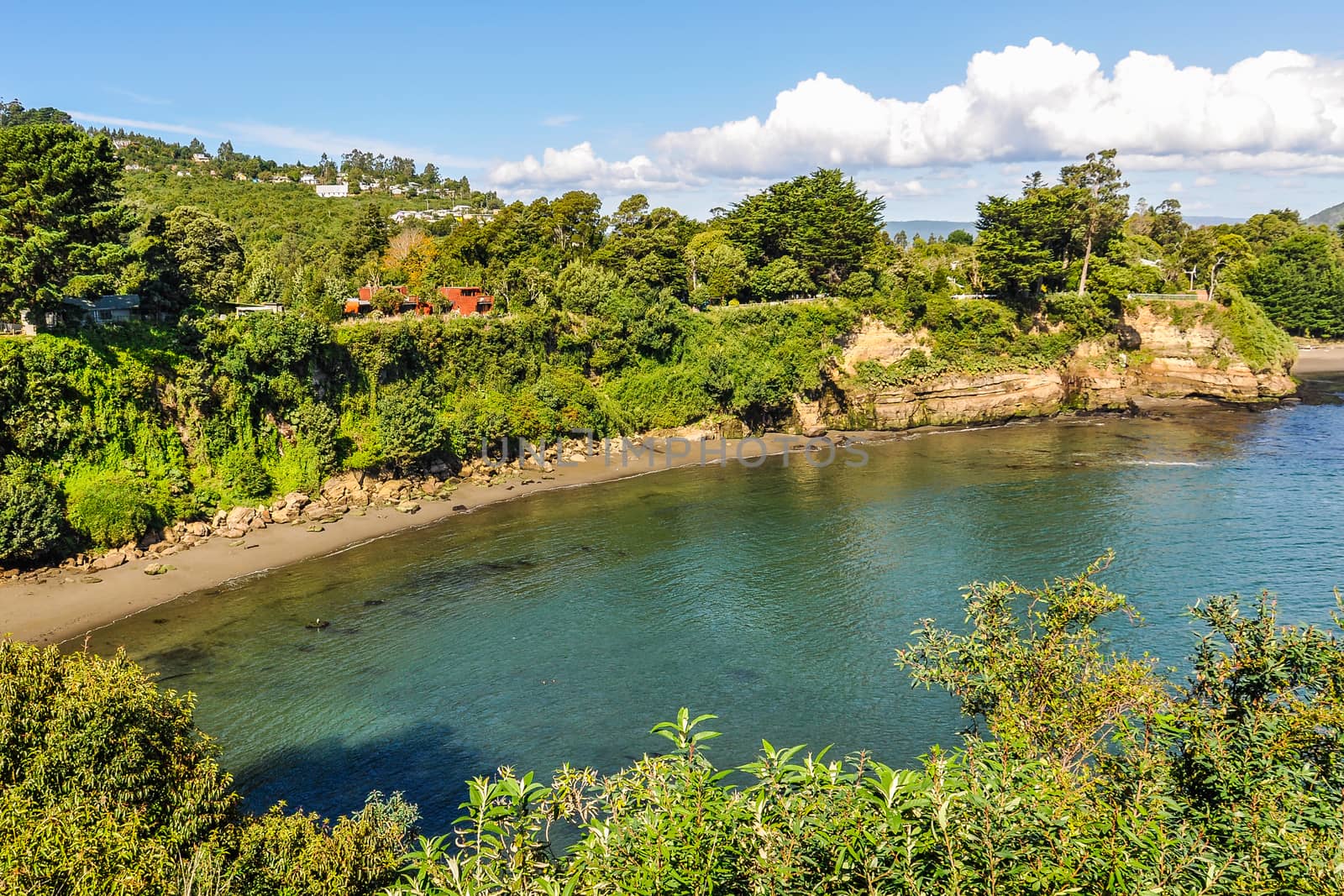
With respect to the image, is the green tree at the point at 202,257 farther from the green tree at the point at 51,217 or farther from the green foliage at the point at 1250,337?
the green foliage at the point at 1250,337

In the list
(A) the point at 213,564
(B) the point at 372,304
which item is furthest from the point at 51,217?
(B) the point at 372,304

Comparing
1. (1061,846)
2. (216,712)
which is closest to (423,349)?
(216,712)

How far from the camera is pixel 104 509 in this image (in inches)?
1609

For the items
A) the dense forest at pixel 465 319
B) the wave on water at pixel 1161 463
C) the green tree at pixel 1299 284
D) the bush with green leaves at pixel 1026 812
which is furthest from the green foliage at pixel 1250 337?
the bush with green leaves at pixel 1026 812

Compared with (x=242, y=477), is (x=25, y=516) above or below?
above

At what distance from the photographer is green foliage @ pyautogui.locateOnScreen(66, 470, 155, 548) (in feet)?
133

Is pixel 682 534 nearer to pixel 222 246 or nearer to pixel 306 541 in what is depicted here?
pixel 306 541

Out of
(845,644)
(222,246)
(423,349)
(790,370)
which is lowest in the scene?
(845,644)

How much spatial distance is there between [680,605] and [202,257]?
46.3m

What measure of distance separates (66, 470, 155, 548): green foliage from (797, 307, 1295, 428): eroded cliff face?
4924 centimetres

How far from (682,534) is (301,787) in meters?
26.1

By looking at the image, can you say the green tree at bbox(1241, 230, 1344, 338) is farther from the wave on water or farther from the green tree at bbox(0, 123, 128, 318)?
the green tree at bbox(0, 123, 128, 318)

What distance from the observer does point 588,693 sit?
30656 millimetres

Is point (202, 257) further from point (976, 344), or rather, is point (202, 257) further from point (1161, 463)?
point (1161, 463)
